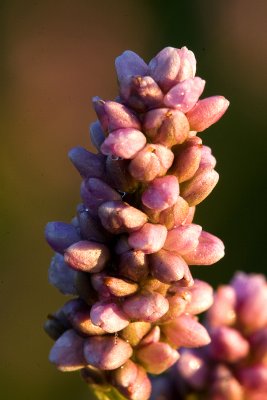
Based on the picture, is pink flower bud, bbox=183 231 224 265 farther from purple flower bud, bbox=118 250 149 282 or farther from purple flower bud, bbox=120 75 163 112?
purple flower bud, bbox=120 75 163 112

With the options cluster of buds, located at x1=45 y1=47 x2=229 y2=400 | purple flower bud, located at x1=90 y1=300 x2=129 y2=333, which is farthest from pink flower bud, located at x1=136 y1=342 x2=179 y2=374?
purple flower bud, located at x1=90 y1=300 x2=129 y2=333

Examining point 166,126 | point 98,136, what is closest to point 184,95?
point 166,126

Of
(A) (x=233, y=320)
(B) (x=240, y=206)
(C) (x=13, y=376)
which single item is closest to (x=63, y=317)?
(A) (x=233, y=320)

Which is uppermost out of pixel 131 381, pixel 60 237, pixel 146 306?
pixel 60 237

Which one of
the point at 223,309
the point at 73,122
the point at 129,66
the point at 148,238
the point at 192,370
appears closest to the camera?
the point at 148,238

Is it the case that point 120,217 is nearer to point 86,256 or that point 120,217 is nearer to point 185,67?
point 86,256

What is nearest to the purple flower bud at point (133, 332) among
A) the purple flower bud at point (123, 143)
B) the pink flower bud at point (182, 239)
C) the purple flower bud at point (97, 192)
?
the pink flower bud at point (182, 239)

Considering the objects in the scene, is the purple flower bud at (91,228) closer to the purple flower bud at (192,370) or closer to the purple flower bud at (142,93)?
the purple flower bud at (142,93)
